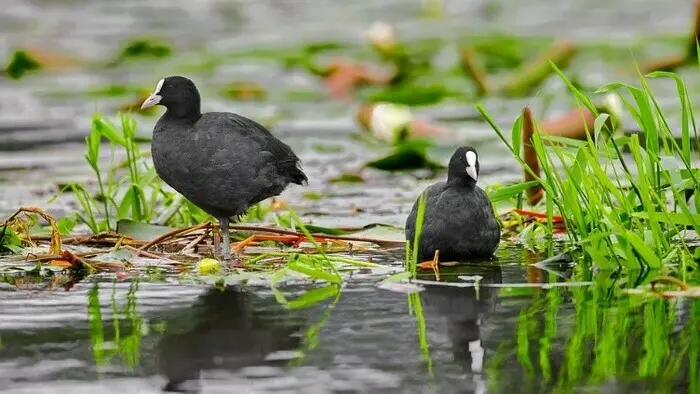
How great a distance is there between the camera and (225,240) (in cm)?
636

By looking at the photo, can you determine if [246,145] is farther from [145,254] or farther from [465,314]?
[465,314]

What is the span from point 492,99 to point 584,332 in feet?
30.1

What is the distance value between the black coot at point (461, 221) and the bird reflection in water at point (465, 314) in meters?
0.20

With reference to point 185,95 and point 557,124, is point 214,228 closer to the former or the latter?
point 185,95

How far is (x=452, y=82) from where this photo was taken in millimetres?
15500

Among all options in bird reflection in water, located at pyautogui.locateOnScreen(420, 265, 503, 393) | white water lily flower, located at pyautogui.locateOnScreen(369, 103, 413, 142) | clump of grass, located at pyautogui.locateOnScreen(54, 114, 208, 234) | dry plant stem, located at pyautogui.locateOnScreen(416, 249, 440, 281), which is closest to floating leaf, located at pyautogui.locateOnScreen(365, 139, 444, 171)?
white water lily flower, located at pyautogui.locateOnScreen(369, 103, 413, 142)

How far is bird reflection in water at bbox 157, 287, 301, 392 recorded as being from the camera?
168 inches

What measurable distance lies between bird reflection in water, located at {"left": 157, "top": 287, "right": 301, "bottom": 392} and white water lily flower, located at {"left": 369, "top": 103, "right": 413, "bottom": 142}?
595 centimetres

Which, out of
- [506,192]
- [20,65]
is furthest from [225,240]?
[20,65]

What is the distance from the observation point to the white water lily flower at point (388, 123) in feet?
37.0

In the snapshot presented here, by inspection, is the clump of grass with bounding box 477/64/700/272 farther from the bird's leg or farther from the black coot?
the bird's leg

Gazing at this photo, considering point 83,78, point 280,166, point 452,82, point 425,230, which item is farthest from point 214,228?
point 83,78

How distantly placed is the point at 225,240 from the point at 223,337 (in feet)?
5.58

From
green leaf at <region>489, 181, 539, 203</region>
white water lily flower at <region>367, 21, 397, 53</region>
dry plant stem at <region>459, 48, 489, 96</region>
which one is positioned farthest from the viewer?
white water lily flower at <region>367, 21, 397, 53</region>
